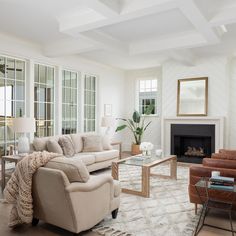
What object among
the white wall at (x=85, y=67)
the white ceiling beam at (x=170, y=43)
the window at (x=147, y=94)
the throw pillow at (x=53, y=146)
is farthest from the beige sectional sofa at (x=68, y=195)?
the window at (x=147, y=94)

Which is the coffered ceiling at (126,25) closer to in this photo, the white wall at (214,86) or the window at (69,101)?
the white wall at (214,86)

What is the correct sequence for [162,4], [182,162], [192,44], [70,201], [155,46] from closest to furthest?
[70,201]
[162,4]
[192,44]
[155,46]
[182,162]

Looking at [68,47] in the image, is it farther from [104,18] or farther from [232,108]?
[232,108]

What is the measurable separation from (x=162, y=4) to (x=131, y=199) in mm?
2817

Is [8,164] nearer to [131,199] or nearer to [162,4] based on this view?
[131,199]

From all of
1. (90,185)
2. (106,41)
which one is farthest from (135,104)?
(90,185)

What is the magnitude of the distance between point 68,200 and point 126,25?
312 centimetres

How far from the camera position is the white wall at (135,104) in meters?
8.04

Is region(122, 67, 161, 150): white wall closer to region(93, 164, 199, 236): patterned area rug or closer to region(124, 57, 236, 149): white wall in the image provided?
region(124, 57, 236, 149): white wall

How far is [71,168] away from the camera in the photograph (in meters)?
2.57

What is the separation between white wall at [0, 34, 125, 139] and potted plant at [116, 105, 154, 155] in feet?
1.71

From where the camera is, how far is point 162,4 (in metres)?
2.84

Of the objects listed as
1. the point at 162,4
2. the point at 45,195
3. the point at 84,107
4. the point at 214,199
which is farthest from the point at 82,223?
the point at 84,107

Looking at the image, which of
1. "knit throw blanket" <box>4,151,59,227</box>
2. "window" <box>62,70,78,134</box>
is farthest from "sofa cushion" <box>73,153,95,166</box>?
"knit throw blanket" <box>4,151,59,227</box>
